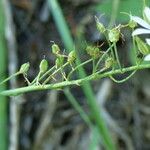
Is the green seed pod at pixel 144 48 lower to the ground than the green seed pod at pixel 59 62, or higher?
lower

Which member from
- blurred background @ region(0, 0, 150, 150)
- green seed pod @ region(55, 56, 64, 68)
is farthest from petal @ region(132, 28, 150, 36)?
blurred background @ region(0, 0, 150, 150)

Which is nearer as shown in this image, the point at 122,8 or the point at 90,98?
the point at 90,98

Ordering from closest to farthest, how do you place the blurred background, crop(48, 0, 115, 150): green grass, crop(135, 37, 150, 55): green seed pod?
1. crop(135, 37, 150, 55): green seed pod
2. crop(48, 0, 115, 150): green grass
3. the blurred background

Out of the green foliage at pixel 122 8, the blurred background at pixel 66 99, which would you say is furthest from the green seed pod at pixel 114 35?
the blurred background at pixel 66 99

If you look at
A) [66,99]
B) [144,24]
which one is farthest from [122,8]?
[144,24]

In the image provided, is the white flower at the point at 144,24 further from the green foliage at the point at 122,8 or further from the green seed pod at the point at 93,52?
the green foliage at the point at 122,8

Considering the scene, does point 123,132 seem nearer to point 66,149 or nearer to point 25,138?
point 66,149

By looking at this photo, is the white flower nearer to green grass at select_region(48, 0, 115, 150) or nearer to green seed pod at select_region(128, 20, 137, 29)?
green seed pod at select_region(128, 20, 137, 29)

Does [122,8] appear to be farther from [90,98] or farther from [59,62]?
[59,62]
